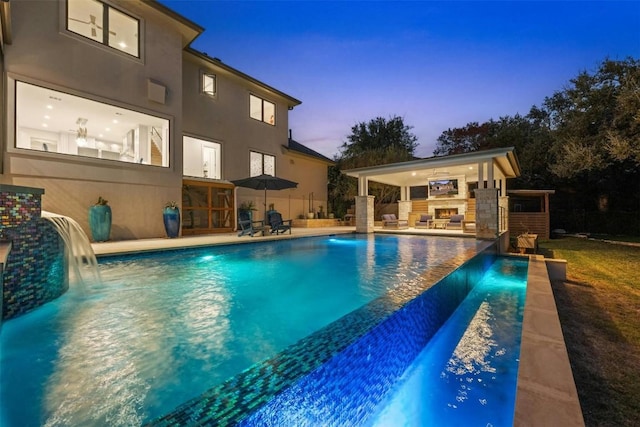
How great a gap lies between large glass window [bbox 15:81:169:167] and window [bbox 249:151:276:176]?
4933 millimetres

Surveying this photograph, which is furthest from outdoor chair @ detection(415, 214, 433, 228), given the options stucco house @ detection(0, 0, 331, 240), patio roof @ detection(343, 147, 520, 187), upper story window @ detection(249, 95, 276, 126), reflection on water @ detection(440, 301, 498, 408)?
reflection on water @ detection(440, 301, 498, 408)

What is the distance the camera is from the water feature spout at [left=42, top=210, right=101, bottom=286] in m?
3.76

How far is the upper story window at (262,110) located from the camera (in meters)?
15.3

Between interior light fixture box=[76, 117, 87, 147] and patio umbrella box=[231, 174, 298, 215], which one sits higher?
interior light fixture box=[76, 117, 87, 147]

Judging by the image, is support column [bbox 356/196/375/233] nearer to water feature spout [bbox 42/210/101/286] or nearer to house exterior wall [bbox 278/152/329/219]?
house exterior wall [bbox 278/152/329/219]

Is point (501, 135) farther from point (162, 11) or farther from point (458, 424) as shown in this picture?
point (458, 424)

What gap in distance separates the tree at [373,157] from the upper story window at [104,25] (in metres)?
15.2

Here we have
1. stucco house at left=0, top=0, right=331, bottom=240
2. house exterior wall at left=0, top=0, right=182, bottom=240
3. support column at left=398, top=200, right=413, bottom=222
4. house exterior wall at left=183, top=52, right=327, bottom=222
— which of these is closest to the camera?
house exterior wall at left=0, top=0, right=182, bottom=240

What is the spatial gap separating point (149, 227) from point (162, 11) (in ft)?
23.8

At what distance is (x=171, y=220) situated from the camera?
9.79 meters

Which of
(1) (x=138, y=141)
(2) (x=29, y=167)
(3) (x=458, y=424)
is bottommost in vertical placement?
(3) (x=458, y=424)

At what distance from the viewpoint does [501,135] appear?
2342cm

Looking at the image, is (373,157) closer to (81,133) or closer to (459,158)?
(459,158)

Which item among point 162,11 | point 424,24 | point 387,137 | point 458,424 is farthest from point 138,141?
point 387,137
